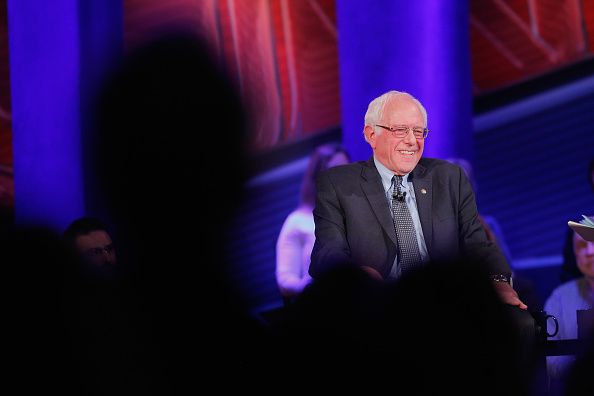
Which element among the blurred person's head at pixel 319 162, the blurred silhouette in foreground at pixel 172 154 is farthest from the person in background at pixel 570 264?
the blurred silhouette in foreground at pixel 172 154

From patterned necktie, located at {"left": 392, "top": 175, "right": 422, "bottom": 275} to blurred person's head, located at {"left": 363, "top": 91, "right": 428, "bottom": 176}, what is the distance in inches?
3.3

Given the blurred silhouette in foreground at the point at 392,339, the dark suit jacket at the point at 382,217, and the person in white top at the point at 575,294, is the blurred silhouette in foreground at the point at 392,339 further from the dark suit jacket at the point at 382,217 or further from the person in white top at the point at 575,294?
the person in white top at the point at 575,294

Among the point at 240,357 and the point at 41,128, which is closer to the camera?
the point at 240,357

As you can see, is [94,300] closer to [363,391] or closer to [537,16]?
[363,391]

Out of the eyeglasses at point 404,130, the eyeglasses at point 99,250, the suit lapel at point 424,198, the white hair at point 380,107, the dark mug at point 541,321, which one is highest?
the white hair at point 380,107

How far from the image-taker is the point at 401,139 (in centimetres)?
248

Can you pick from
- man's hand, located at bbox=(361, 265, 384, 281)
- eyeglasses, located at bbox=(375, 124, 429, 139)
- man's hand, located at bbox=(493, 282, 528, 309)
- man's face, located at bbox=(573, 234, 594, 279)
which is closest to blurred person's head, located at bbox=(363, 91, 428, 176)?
eyeglasses, located at bbox=(375, 124, 429, 139)

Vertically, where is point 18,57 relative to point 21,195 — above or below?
above

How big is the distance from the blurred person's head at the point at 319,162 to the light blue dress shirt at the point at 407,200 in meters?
1.18

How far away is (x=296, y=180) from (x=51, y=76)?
1714 millimetres

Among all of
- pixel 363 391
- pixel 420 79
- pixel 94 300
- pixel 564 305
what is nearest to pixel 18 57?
pixel 420 79

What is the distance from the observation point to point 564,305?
3635 millimetres

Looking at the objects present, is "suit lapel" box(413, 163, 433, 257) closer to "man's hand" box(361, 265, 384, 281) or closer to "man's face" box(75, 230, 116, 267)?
"man's hand" box(361, 265, 384, 281)

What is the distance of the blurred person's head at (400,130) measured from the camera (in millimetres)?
2482
